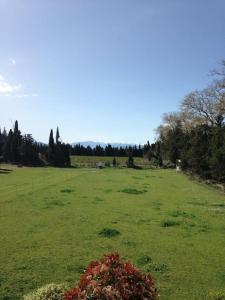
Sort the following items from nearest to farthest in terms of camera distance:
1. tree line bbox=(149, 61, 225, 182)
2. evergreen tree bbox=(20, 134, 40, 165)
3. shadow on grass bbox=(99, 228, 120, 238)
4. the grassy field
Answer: the grassy field, shadow on grass bbox=(99, 228, 120, 238), tree line bbox=(149, 61, 225, 182), evergreen tree bbox=(20, 134, 40, 165)

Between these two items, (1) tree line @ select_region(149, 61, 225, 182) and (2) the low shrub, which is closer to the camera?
(2) the low shrub

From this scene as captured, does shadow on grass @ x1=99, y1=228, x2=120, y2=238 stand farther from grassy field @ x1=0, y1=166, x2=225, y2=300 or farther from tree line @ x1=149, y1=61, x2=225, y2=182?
tree line @ x1=149, y1=61, x2=225, y2=182

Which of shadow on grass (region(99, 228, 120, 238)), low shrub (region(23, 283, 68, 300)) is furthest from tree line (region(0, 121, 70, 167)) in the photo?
low shrub (region(23, 283, 68, 300))

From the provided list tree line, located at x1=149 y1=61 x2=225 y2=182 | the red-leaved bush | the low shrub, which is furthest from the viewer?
tree line, located at x1=149 y1=61 x2=225 y2=182

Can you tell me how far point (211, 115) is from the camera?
2872 inches

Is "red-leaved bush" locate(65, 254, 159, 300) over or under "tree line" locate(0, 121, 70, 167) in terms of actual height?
under

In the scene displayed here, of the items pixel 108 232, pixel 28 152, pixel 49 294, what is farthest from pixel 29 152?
pixel 49 294

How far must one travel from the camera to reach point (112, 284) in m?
6.48

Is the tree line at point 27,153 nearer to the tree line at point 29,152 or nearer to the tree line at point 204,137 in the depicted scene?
the tree line at point 29,152

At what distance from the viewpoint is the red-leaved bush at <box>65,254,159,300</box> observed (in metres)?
6.29

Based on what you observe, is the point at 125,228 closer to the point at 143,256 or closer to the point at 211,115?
the point at 143,256

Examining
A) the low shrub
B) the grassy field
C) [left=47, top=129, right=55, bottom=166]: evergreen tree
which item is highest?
[left=47, top=129, right=55, bottom=166]: evergreen tree

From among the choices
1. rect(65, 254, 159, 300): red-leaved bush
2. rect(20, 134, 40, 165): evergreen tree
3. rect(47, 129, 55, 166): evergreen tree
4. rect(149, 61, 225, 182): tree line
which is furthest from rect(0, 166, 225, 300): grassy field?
rect(47, 129, 55, 166): evergreen tree

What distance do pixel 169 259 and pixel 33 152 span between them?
380 ft
